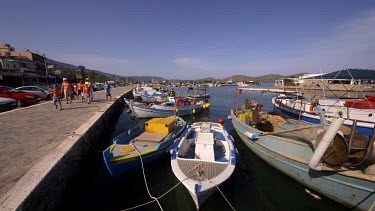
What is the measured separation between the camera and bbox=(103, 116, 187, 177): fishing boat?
6.58m

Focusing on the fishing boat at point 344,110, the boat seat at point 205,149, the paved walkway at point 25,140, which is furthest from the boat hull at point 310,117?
the paved walkway at point 25,140

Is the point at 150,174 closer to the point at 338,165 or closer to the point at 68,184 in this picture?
the point at 68,184

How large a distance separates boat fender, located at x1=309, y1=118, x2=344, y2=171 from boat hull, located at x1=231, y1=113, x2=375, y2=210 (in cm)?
69

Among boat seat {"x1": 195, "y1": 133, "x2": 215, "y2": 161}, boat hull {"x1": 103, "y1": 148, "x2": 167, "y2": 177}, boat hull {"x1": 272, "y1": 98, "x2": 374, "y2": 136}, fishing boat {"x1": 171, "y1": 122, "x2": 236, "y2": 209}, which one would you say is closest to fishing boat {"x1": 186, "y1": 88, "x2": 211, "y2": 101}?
boat hull {"x1": 272, "y1": 98, "x2": 374, "y2": 136}

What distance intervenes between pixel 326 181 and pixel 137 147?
7.67 meters

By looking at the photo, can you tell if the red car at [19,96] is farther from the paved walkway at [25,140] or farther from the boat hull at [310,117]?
the boat hull at [310,117]

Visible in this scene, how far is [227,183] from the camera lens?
7.23m

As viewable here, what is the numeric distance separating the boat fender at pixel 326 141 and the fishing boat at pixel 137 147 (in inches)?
241

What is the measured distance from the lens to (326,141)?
5.10 m

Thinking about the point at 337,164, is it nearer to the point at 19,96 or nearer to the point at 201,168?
the point at 201,168

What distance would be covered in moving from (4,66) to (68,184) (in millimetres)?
53368

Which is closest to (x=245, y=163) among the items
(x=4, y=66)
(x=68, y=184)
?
(x=68, y=184)

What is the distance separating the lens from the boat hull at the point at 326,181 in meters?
5.07

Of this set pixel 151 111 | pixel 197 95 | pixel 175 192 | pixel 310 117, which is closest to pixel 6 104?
pixel 151 111
